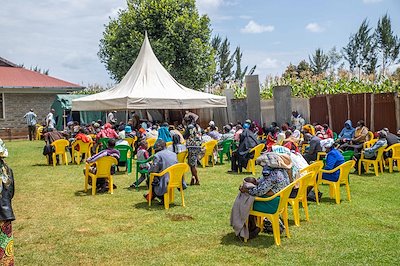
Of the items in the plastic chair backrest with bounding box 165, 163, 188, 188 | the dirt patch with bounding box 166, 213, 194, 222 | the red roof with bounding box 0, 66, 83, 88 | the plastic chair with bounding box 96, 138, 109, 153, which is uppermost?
the red roof with bounding box 0, 66, 83, 88

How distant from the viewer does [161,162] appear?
833 centimetres

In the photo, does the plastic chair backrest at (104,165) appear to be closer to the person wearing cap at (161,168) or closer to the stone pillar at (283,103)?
the person wearing cap at (161,168)

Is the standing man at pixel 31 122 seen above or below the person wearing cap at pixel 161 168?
above

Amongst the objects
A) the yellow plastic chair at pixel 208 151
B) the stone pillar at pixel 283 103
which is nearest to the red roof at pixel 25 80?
the stone pillar at pixel 283 103

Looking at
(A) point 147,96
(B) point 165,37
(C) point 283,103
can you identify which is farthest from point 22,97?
(C) point 283,103

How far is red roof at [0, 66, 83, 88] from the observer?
2802 centimetres

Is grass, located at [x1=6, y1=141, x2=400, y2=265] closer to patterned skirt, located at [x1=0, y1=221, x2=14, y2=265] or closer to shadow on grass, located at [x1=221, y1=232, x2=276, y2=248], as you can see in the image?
shadow on grass, located at [x1=221, y1=232, x2=276, y2=248]

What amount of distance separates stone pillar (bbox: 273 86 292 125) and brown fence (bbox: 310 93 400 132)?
0.91 m

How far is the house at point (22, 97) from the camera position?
90.2 feet

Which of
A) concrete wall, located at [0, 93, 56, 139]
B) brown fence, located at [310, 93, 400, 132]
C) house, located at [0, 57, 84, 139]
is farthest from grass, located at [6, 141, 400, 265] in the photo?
concrete wall, located at [0, 93, 56, 139]

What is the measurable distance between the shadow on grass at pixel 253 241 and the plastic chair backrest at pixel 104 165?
385 centimetres

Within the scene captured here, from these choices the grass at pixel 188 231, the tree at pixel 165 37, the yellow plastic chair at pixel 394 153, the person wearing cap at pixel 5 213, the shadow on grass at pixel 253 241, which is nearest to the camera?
the person wearing cap at pixel 5 213

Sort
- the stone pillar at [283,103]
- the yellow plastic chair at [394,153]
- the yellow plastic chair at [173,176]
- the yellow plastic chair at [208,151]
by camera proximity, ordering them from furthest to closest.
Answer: the stone pillar at [283,103], the yellow plastic chair at [208,151], the yellow plastic chair at [394,153], the yellow plastic chair at [173,176]

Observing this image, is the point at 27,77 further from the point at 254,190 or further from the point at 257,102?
the point at 254,190
